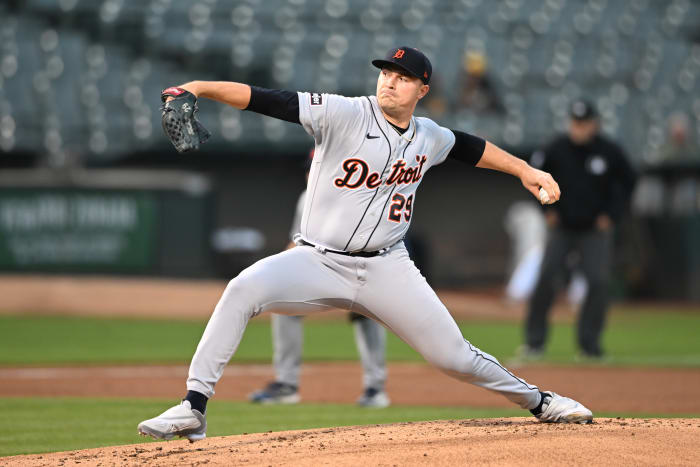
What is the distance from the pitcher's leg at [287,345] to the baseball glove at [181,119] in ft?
9.67

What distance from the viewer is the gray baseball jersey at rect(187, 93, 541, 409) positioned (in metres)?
4.49

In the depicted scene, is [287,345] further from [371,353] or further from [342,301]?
[342,301]

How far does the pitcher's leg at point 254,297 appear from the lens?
14.3 feet

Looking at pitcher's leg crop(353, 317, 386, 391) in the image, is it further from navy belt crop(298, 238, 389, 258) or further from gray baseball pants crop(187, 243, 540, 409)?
navy belt crop(298, 238, 389, 258)

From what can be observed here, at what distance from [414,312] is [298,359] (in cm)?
256

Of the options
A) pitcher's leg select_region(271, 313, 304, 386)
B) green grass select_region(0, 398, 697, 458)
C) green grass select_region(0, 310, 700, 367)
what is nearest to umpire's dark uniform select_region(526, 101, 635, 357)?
green grass select_region(0, 310, 700, 367)

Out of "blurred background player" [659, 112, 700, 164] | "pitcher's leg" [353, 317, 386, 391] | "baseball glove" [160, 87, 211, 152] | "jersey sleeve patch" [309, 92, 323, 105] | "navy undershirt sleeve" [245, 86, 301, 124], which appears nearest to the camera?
"baseball glove" [160, 87, 211, 152]

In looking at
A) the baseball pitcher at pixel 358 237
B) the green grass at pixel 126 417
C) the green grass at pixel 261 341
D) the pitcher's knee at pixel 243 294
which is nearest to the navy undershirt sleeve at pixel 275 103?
the baseball pitcher at pixel 358 237

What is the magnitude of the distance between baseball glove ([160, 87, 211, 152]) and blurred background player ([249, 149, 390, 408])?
2.66 metres

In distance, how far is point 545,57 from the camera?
1917 cm

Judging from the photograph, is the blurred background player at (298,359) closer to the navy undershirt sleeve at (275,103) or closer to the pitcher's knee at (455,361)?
the pitcher's knee at (455,361)

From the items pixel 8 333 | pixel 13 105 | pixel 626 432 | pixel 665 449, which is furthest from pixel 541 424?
pixel 13 105

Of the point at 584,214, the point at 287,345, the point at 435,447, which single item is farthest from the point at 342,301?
the point at 584,214

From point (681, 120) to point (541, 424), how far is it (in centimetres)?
1434
